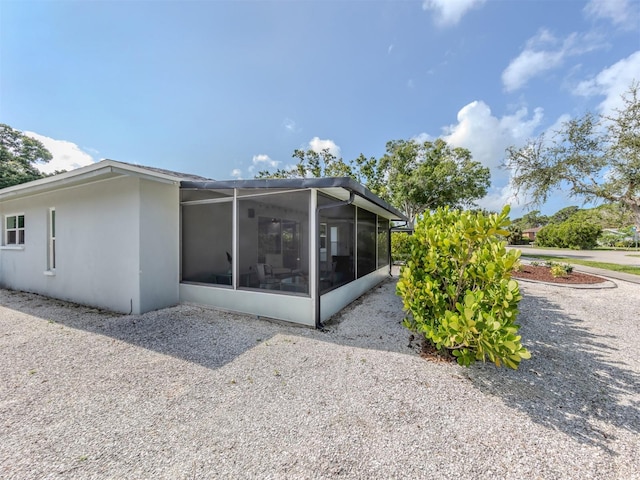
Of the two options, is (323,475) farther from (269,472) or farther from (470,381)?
(470,381)

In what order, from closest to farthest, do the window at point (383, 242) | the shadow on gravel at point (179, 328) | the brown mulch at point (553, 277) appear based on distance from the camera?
1. the shadow on gravel at point (179, 328)
2. the brown mulch at point (553, 277)
3. the window at point (383, 242)

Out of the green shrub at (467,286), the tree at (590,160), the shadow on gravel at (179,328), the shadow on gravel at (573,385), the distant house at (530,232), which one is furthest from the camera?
the distant house at (530,232)

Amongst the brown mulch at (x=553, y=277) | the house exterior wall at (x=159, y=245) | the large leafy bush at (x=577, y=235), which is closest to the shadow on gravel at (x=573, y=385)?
the brown mulch at (x=553, y=277)

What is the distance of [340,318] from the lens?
5.72 m

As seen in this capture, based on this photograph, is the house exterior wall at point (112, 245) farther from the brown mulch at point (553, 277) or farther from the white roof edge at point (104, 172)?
the brown mulch at point (553, 277)

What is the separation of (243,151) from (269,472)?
821 inches

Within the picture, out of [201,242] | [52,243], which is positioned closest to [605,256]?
[201,242]

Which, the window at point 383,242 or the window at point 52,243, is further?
the window at point 383,242

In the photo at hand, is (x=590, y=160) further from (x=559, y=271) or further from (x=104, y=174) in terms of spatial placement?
(x=104, y=174)

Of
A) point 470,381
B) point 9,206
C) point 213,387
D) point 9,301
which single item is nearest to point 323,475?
point 213,387

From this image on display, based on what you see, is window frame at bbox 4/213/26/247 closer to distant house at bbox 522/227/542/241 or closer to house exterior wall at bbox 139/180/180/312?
house exterior wall at bbox 139/180/180/312

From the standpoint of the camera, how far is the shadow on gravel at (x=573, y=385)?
8.21ft

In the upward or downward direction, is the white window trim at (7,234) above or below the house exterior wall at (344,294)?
above

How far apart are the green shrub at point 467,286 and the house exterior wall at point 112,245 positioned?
515 centimetres
